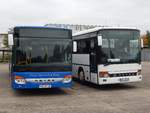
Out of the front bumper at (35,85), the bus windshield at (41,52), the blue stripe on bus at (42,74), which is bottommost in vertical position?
the front bumper at (35,85)

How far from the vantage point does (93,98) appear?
1127 cm

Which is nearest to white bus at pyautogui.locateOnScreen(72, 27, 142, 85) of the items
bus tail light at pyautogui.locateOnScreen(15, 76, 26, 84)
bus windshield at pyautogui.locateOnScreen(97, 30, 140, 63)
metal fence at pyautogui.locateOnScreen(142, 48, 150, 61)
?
bus windshield at pyautogui.locateOnScreen(97, 30, 140, 63)

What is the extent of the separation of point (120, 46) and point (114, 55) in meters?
0.55

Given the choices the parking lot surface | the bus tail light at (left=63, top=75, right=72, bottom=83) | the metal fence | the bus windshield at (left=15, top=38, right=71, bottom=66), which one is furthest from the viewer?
the metal fence

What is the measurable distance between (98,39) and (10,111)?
18.4ft

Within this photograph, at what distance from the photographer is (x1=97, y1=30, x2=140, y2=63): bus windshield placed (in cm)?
1334

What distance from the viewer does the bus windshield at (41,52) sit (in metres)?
11.4

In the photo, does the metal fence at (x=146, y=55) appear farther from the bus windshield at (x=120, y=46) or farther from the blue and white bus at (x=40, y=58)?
the blue and white bus at (x=40, y=58)

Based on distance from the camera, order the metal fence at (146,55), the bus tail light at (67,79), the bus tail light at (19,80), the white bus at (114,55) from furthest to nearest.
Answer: the metal fence at (146,55) → the white bus at (114,55) → the bus tail light at (67,79) → the bus tail light at (19,80)

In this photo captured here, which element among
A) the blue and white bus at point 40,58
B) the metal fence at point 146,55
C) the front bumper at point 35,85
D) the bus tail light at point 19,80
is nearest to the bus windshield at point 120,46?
the blue and white bus at point 40,58

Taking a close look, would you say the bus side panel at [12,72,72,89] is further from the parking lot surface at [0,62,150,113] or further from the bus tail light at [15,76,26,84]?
the parking lot surface at [0,62,150,113]

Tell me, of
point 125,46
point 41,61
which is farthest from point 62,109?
point 125,46

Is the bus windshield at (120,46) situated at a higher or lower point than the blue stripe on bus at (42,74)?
higher

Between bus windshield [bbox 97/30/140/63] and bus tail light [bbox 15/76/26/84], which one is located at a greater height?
bus windshield [bbox 97/30/140/63]
